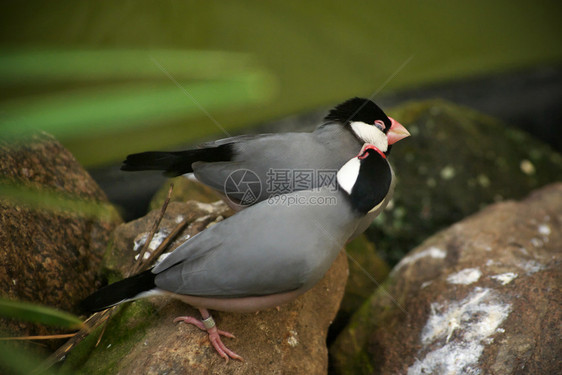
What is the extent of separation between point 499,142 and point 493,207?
0.69m

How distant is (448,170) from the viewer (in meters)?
2.33

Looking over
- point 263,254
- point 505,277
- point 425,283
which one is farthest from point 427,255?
point 263,254

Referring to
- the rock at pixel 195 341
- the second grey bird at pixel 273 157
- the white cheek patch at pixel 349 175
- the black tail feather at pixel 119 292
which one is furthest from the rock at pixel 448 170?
the black tail feather at pixel 119 292

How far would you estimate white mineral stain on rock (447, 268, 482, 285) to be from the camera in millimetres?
1589

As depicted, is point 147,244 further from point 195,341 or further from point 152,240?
point 195,341

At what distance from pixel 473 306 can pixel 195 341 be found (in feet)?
2.73

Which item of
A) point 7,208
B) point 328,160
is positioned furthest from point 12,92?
point 328,160

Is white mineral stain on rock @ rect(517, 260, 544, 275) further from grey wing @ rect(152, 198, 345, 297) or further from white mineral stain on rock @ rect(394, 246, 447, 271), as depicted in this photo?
grey wing @ rect(152, 198, 345, 297)

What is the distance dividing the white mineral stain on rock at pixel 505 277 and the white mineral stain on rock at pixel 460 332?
2.2 inches

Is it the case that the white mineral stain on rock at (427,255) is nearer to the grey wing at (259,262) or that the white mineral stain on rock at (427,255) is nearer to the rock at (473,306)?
the rock at (473,306)

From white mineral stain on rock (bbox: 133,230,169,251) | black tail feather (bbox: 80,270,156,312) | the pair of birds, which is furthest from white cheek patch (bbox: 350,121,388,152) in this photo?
black tail feather (bbox: 80,270,156,312)

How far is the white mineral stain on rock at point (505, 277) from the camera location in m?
1.52

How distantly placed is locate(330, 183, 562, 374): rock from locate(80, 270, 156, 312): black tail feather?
746mm

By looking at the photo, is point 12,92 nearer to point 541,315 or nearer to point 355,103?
point 355,103
